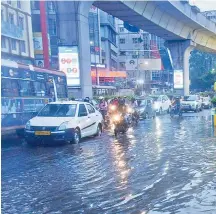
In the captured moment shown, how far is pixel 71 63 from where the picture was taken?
70.4ft

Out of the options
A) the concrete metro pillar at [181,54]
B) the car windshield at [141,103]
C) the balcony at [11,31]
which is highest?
the balcony at [11,31]

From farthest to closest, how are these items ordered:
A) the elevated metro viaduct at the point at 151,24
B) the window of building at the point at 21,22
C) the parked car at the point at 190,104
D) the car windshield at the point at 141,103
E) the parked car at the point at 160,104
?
the window of building at the point at 21,22 < the parked car at the point at 190,104 < the parked car at the point at 160,104 < the car windshield at the point at 141,103 < the elevated metro viaduct at the point at 151,24

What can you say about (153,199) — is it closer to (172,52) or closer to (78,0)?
Result: (78,0)

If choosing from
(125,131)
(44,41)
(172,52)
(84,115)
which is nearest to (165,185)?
(84,115)

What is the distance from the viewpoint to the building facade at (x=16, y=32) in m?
36.2

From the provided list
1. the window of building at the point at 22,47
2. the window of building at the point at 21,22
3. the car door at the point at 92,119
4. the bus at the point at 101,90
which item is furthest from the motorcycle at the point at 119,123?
the window of building at the point at 21,22

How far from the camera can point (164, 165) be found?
311 inches

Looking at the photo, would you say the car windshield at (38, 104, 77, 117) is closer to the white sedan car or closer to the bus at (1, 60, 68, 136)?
the white sedan car

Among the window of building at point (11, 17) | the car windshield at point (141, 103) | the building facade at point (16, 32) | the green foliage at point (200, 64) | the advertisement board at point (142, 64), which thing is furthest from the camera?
the green foliage at point (200, 64)

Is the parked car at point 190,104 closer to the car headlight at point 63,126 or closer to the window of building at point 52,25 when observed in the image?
the car headlight at point 63,126

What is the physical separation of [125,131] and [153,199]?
10.2 m

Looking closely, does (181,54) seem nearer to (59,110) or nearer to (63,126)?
(59,110)

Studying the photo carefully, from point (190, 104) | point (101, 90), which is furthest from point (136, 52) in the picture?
point (190, 104)

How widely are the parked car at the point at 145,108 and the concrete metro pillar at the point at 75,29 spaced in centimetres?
449
